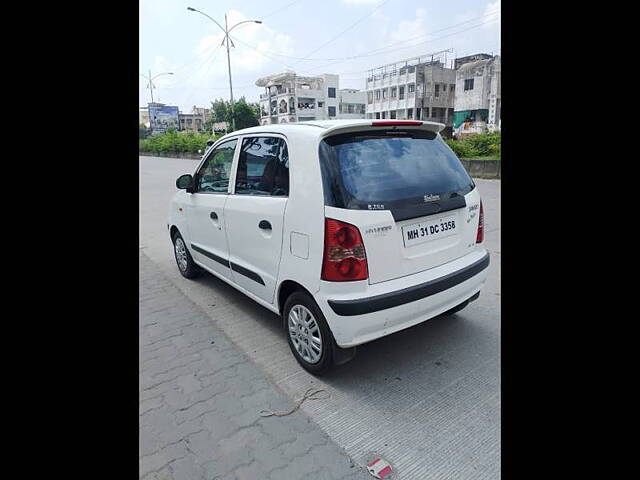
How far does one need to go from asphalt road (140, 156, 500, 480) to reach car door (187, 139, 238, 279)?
58 cm

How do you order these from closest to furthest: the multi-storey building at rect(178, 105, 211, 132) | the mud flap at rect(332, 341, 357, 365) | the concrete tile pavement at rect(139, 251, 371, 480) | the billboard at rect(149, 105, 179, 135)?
the concrete tile pavement at rect(139, 251, 371, 480) → the mud flap at rect(332, 341, 357, 365) → the billboard at rect(149, 105, 179, 135) → the multi-storey building at rect(178, 105, 211, 132)

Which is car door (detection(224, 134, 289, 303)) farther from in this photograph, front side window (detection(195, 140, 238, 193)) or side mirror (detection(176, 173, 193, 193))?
side mirror (detection(176, 173, 193, 193))

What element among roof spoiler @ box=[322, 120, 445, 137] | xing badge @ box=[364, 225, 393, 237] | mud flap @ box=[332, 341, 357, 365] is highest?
Answer: roof spoiler @ box=[322, 120, 445, 137]

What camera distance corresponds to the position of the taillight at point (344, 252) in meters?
2.50

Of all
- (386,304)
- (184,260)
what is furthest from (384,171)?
(184,260)

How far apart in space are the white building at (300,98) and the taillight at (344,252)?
69.0 metres

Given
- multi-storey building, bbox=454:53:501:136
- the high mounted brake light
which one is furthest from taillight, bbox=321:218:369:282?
multi-storey building, bbox=454:53:501:136

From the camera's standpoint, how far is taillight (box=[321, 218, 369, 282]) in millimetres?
2496

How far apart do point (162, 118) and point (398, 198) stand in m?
82.9

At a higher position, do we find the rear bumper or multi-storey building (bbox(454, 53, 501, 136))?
multi-storey building (bbox(454, 53, 501, 136))

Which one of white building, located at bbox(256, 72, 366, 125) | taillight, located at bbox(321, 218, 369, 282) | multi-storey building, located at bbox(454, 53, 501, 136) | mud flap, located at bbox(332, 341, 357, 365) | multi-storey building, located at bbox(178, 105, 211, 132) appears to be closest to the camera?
taillight, located at bbox(321, 218, 369, 282)
